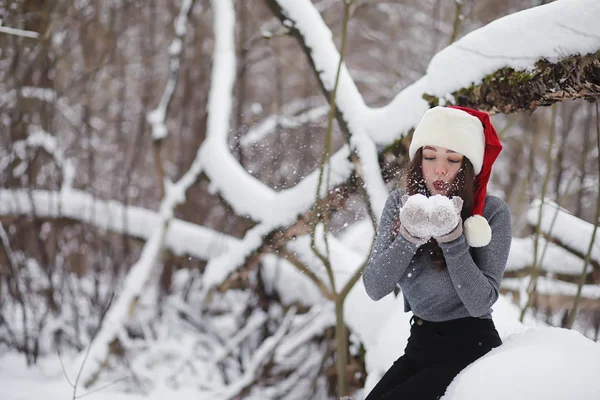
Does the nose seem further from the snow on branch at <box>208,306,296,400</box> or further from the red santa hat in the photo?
the snow on branch at <box>208,306,296,400</box>

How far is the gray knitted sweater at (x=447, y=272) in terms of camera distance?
1440mm

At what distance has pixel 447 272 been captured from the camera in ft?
5.03

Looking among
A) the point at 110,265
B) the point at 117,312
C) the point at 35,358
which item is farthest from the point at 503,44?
the point at 110,265

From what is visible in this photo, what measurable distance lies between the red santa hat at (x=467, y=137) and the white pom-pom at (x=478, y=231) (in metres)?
0.02

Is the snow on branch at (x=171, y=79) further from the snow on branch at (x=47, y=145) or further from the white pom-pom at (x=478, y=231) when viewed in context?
the white pom-pom at (x=478, y=231)

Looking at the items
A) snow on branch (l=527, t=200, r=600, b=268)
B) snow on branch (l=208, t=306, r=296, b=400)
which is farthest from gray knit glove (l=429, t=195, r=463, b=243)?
snow on branch (l=208, t=306, r=296, b=400)

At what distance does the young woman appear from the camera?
1.45 meters

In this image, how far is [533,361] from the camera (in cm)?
135

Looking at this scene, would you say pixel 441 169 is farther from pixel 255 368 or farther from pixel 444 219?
pixel 255 368

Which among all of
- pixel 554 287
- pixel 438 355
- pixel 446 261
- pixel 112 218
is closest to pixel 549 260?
pixel 554 287

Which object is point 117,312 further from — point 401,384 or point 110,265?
point 401,384

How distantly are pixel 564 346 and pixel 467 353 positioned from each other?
0.26m

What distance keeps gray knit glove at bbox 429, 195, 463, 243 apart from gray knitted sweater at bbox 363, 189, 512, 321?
0.03 m

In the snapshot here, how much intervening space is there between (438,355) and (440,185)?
0.50 meters
